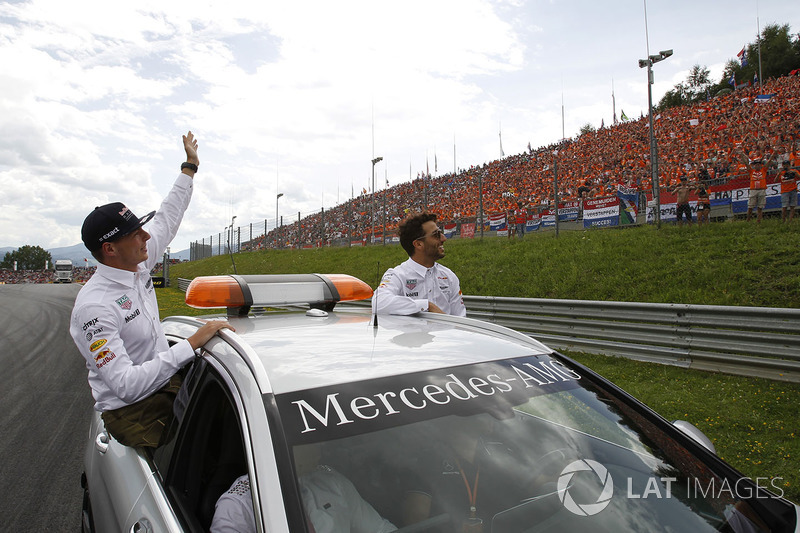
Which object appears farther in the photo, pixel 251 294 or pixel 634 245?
pixel 634 245

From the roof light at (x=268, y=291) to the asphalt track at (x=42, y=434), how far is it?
2092mm

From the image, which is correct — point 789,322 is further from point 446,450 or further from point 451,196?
point 451,196

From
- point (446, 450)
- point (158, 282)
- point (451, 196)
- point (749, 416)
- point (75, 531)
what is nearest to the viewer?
point (446, 450)

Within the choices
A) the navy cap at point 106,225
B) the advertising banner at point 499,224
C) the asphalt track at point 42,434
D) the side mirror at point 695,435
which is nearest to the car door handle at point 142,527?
the navy cap at point 106,225

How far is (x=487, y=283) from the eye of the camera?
12.7 m

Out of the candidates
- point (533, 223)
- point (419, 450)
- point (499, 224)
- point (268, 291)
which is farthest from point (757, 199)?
point (419, 450)

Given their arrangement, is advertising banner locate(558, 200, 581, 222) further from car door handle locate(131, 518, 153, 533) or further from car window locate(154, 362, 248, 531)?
car door handle locate(131, 518, 153, 533)

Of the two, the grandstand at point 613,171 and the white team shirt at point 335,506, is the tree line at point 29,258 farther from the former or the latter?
the white team shirt at point 335,506

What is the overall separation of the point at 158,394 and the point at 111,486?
0.40 meters

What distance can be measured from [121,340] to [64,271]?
64755 millimetres

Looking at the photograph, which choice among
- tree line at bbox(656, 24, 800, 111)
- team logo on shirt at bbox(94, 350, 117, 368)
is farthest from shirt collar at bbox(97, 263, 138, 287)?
tree line at bbox(656, 24, 800, 111)

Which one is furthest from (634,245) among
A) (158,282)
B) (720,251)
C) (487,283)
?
(158,282)

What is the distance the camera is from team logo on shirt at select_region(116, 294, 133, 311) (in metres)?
2.32

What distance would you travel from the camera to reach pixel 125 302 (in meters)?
2.35
